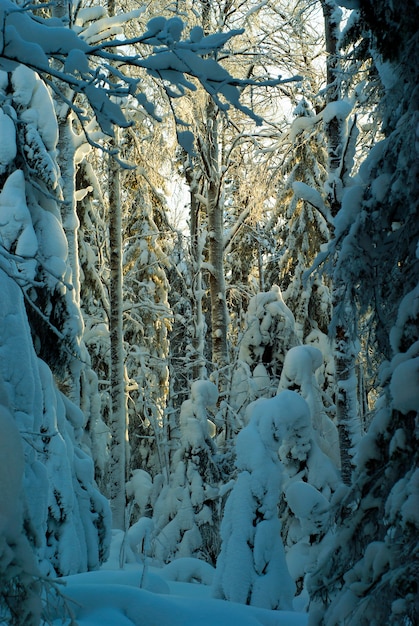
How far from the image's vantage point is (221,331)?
1410 cm

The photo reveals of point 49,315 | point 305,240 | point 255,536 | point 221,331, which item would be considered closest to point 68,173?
point 49,315

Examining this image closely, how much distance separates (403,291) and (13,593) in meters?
2.19

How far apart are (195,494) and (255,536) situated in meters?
4.83

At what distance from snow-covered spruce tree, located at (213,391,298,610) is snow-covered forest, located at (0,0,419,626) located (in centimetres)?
2

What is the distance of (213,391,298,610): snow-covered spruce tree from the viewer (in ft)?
Answer: 22.5

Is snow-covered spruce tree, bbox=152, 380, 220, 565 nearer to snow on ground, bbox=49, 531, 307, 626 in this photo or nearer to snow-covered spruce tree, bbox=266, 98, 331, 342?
snow-covered spruce tree, bbox=266, 98, 331, 342

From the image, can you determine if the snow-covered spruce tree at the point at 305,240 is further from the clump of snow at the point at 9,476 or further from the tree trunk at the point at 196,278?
the clump of snow at the point at 9,476

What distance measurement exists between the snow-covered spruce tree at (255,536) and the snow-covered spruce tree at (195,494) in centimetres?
451

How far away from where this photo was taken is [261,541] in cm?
693

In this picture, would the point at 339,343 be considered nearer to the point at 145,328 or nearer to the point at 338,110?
the point at 338,110

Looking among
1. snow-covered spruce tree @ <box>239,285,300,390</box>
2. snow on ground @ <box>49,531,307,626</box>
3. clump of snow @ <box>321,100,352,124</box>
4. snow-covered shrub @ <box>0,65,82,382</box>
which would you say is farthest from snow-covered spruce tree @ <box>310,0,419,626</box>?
snow-covered spruce tree @ <box>239,285,300,390</box>

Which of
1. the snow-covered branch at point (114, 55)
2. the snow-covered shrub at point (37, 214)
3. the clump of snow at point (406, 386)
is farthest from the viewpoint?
the snow-covered shrub at point (37, 214)

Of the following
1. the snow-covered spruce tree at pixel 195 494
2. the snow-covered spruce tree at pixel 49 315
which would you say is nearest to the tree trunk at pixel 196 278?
the snow-covered spruce tree at pixel 195 494

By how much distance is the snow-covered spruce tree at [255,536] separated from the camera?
270 inches
